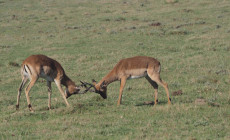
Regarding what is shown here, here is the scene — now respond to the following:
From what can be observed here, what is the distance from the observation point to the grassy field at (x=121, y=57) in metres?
9.34

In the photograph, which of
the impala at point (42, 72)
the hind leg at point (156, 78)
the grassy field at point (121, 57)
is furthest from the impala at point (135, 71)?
the impala at point (42, 72)

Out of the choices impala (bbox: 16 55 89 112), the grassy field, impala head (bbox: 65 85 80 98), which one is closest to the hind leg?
the grassy field

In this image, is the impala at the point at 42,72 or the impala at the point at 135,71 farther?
the impala at the point at 135,71

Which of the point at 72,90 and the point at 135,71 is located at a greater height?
the point at 135,71

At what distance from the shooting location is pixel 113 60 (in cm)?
2052

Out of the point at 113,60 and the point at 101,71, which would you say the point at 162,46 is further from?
the point at 101,71

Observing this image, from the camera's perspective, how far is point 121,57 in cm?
2128

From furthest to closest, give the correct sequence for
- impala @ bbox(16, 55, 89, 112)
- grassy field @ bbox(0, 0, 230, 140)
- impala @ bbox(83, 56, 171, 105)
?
impala @ bbox(83, 56, 171, 105) < impala @ bbox(16, 55, 89, 112) < grassy field @ bbox(0, 0, 230, 140)

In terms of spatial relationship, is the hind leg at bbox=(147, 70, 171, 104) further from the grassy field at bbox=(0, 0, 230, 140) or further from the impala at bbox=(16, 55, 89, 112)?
the impala at bbox=(16, 55, 89, 112)

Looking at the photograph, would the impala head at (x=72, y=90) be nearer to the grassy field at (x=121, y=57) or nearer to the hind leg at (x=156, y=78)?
the grassy field at (x=121, y=57)

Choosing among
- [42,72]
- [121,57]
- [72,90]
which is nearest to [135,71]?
[72,90]

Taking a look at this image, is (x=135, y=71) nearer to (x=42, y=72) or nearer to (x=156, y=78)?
(x=156, y=78)

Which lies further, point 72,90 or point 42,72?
point 72,90

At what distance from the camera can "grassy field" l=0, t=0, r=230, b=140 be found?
30.6 feet
